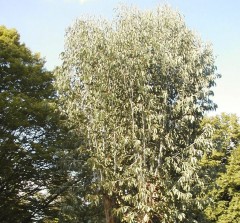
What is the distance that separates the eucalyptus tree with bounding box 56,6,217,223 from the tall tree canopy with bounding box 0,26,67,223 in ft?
8.21

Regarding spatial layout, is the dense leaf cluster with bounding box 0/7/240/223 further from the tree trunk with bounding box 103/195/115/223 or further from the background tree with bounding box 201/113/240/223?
the background tree with bounding box 201/113/240/223

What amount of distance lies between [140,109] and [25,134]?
28.0 ft

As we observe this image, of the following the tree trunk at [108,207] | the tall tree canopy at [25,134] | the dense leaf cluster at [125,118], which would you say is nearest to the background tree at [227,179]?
the dense leaf cluster at [125,118]

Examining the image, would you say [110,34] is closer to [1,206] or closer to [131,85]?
[131,85]

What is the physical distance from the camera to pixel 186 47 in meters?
17.9

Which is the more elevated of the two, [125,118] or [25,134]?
[25,134]

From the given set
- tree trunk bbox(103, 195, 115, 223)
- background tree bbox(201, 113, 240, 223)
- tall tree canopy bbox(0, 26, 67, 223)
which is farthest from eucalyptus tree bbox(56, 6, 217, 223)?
background tree bbox(201, 113, 240, 223)

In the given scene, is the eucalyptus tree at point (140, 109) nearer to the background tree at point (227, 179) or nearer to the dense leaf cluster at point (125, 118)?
the dense leaf cluster at point (125, 118)

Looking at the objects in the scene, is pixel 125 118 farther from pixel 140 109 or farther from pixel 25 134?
pixel 25 134

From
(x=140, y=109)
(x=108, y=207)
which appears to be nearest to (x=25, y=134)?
(x=108, y=207)

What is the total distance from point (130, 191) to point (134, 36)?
7770 mm

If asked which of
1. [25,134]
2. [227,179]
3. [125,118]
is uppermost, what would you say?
[227,179]

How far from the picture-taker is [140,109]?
627 inches

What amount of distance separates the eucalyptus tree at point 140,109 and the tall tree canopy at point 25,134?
2.50m
